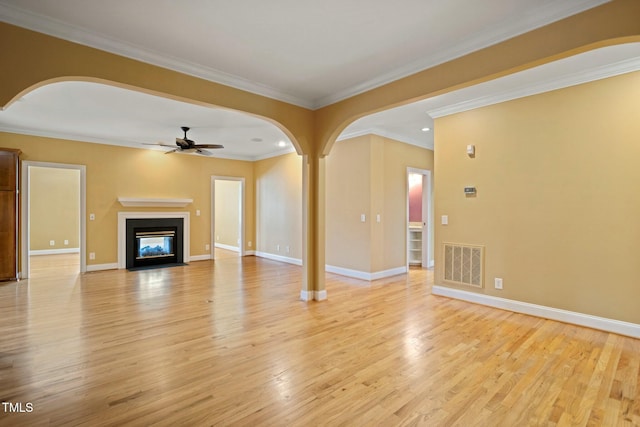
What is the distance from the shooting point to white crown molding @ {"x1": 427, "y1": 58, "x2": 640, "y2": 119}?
329 cm

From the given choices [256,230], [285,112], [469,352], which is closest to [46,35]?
[285,112]

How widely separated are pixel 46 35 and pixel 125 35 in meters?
0.56

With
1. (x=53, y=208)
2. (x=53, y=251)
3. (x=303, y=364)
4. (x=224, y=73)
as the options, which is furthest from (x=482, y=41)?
(x=53, y=251)

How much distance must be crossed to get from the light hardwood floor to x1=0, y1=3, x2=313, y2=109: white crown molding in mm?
2723

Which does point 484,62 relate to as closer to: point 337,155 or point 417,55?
point 417,55

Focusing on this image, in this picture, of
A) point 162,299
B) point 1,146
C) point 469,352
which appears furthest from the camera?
point 1,146

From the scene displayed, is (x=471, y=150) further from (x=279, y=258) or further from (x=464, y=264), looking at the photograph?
(x=279, y=258)

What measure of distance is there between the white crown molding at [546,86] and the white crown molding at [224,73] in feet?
5.09

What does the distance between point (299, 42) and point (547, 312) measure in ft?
13.6

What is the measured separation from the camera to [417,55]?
3.02 m

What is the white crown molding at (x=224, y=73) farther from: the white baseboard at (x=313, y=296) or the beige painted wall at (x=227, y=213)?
the beige painted wall at (x=227, y=213)

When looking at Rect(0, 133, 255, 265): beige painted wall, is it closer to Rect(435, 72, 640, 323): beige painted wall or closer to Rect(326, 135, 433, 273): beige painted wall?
Rect(326, 135, 433, 273): beige painted wall

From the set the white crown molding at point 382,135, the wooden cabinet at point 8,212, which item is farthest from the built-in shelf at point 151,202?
the white crown molding at point 382,135

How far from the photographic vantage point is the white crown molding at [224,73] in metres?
2.32
